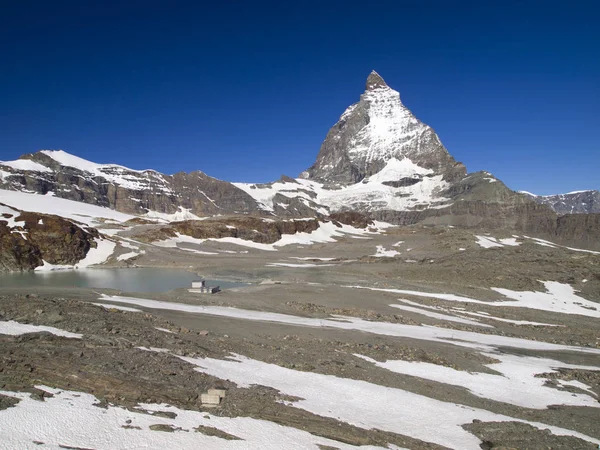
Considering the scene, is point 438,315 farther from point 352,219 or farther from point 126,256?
point 352,219

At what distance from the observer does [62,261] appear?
66.9 meters

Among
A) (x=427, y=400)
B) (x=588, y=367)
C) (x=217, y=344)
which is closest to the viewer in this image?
(x=427, y=400)

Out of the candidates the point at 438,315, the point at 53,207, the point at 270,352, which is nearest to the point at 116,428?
the point at 270,352

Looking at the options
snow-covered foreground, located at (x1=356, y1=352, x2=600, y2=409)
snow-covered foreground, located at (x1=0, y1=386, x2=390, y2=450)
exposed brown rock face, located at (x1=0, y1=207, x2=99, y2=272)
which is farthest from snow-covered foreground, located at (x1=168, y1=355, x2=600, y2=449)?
exposed brown rock face, located at (x1=0, y1=207, x2=99, y2=272)

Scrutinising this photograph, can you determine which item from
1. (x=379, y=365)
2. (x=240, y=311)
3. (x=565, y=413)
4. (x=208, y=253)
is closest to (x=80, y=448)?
(x=379, y=365)

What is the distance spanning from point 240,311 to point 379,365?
12.4 m

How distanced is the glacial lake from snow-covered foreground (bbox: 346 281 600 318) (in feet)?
72.6

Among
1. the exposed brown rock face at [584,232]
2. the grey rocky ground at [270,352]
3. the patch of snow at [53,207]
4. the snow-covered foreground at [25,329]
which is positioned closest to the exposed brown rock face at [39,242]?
the grey rocky ground at [270,352]

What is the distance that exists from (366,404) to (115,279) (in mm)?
48286

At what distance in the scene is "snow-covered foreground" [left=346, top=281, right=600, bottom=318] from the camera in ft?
134

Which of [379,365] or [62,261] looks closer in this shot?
[379,365]

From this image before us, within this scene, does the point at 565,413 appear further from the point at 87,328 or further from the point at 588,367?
the point at 87,328

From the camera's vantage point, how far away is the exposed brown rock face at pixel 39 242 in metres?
61.2

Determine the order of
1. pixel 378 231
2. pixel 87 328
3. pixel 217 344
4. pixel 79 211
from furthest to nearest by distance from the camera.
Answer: pixel 378 231 < pixel 79 211 < pixel 217 344 < pixel 87 328
